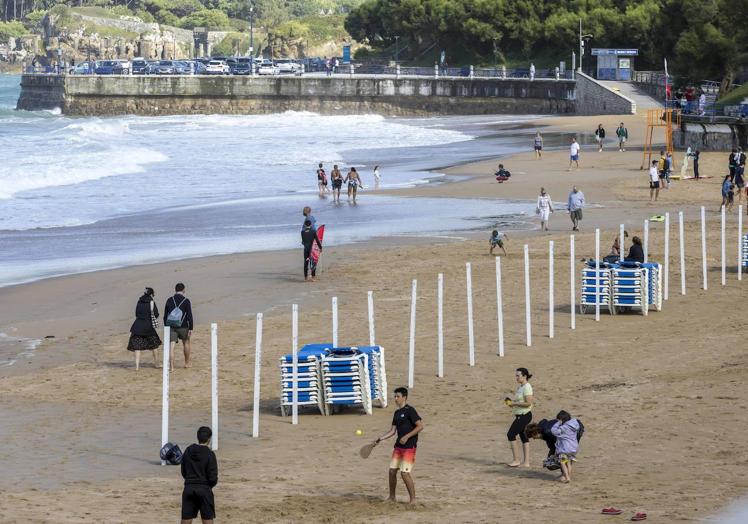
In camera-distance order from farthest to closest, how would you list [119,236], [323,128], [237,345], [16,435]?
[323,128] → [119,236] → [237,345] → [16,435]

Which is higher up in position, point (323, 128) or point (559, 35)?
point (559, 35)

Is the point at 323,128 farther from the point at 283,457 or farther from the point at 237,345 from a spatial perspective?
the point at 283,457

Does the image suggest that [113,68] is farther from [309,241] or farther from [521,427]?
[521,427]

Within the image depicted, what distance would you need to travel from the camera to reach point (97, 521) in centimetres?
1258

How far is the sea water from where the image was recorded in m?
33.7

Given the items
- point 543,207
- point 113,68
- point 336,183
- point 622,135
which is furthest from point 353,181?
point 113,68

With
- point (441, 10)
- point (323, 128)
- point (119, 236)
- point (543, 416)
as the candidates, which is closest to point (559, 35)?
point (441, 10)

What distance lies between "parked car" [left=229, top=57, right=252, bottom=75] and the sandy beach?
78838 millimetres

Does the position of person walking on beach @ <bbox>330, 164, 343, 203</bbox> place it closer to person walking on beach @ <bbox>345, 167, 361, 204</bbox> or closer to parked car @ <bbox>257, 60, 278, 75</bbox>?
person walking on beach @ <bbox>345, 167, 361, 204</bbox>

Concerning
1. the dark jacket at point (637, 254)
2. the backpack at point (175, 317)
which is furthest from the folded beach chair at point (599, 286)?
the backpack at point (175, 317)

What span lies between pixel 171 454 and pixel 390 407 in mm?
3610

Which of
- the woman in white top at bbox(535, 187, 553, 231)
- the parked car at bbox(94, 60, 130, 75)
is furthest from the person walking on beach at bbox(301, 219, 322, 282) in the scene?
the parked car at bbox(94, 60, 130, 75)

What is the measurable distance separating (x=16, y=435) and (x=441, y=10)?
11105 cm

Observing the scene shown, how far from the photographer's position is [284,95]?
101000 millimetres
